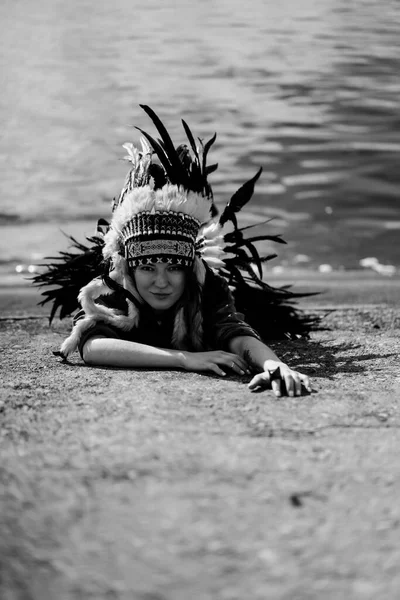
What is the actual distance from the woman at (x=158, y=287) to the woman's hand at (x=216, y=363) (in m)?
0.10

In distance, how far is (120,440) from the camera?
1860 mm

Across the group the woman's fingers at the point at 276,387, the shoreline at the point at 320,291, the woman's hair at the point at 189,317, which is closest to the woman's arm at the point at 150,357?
the woman's hair at the point at 189,317

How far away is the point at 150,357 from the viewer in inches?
117

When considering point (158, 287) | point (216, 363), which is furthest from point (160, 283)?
point (216, 363)

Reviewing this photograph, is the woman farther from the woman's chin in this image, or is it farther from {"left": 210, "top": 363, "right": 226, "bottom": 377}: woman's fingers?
{"left": 210, "top": 363, "right": 226, "bottom": 377}: woman's fingers

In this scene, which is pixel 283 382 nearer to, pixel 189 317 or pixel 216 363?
pixel 216 363

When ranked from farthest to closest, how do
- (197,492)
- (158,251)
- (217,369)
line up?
(158,251) → (217,369) → (197,492)

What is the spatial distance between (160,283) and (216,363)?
0.46 metres

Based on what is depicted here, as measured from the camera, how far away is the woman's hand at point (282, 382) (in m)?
2.42

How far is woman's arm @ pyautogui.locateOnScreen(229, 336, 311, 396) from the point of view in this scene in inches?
95.6

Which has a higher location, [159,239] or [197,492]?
[159,239]

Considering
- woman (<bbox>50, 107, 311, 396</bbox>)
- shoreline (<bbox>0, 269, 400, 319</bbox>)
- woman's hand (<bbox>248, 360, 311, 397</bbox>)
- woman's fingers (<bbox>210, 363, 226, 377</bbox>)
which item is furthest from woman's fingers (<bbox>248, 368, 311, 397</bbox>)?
shoreline (<bbox>0, 269, 400, 319</bbox>)

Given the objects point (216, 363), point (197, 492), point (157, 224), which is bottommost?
point (216, 363)

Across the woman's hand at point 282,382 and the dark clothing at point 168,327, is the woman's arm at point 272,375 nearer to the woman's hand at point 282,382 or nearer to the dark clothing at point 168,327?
the woman's hand at point 282,382
